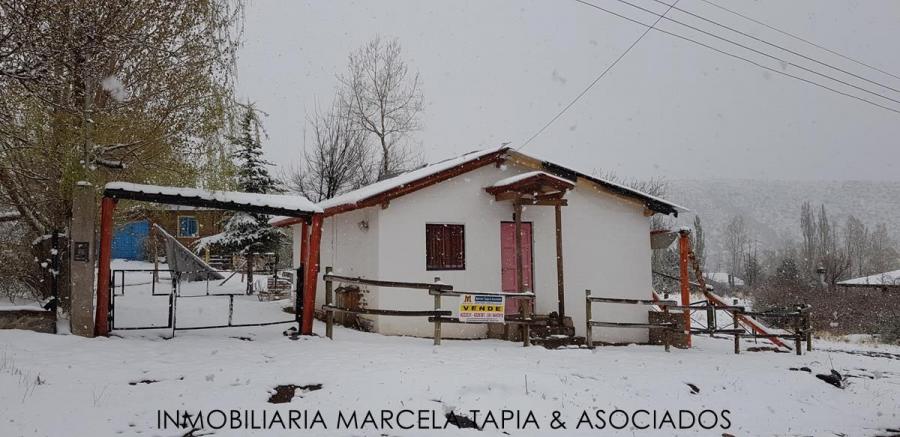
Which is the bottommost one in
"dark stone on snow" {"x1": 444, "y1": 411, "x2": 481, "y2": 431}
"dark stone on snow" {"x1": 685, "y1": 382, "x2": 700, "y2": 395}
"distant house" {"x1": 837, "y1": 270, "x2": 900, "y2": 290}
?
"dark stone on snow" {"x1": 685, "y1": 382, "x2": 700, "y2": 395}

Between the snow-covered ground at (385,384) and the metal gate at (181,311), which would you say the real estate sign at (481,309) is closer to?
the snow-covered ground at (385,384)

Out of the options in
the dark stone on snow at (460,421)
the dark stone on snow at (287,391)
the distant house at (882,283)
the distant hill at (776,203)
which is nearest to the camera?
the dark stone on snow at (460,421)

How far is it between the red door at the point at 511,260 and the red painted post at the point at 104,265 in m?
7.67

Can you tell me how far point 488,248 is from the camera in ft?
40.3

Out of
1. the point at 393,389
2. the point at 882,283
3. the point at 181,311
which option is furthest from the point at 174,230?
the point at 882,283

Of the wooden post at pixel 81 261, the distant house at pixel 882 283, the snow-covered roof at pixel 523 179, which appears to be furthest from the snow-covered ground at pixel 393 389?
the distant house at pixel 882 283

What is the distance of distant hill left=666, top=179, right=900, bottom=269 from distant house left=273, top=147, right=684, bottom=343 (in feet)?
392

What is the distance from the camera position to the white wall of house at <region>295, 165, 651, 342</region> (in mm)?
11523

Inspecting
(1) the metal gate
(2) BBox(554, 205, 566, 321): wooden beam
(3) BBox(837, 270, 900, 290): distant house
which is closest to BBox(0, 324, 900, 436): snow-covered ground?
(1) the metal gate

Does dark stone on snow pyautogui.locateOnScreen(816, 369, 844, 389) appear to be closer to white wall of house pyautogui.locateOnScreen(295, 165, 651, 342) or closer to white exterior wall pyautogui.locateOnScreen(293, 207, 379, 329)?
white wall of house pyautogui.locateOnScreen(295, 165, 651, 342)

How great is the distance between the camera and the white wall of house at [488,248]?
1152cm

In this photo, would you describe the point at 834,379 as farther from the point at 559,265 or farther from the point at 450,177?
the point at 450,177

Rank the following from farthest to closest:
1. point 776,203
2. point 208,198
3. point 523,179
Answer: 1. point 776,203
2. point 523,179
3. point 208,198

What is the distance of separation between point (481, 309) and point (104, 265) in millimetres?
6239
